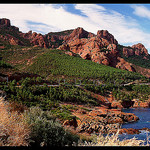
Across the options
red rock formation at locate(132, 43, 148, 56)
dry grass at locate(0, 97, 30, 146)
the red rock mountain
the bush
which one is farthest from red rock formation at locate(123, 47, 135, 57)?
dry grass at locate(0, 97, 30, 146)

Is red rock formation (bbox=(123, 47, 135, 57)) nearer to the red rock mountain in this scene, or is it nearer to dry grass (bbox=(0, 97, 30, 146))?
the red rock mountain

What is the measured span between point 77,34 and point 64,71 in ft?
246

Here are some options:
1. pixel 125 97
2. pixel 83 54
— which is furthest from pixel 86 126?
pixel 83 54

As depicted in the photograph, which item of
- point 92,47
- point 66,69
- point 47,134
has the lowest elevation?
point 47,134

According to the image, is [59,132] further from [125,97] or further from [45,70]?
[45,70]

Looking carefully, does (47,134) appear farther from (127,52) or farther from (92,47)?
(127,52)

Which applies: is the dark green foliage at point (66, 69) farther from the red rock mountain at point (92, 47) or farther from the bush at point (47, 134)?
the bush at point (47, 134)

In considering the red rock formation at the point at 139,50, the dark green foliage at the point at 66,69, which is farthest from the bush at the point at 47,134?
the red rock formation at the point at 139,50

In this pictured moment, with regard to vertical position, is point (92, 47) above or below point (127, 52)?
below

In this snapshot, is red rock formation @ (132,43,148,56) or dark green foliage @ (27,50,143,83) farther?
red rock formation @ (132,43,148,56)

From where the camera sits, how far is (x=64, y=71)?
2398 inches

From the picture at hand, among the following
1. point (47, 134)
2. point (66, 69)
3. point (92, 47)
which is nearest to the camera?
point (47, 134)

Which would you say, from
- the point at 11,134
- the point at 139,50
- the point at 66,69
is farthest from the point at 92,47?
the point at 11,134

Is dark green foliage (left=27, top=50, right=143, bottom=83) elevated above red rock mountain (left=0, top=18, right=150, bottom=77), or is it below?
below
